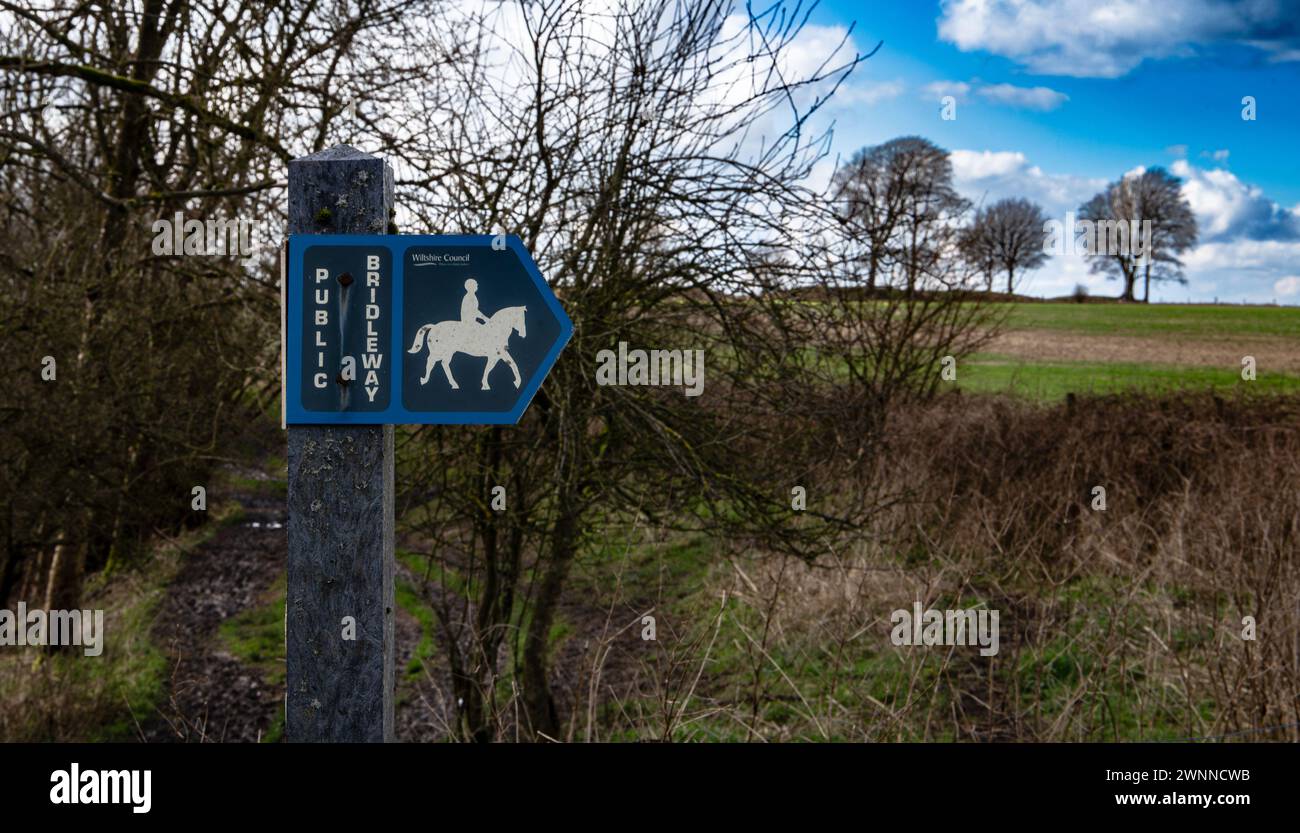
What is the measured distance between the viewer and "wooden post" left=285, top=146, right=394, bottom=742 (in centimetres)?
219

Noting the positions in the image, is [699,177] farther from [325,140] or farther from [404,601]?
[404,601]

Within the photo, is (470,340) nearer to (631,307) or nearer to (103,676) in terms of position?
(631,307)

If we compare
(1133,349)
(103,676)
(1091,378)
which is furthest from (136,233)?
(1133,349)

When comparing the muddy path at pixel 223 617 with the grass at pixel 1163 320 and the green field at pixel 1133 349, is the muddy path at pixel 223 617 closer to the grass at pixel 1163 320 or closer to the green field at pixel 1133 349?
the green field at pixel 1133 349

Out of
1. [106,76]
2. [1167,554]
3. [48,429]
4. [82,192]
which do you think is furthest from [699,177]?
[82,192]

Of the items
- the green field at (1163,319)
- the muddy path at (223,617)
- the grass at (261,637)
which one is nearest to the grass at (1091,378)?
the green field at (1163,319)

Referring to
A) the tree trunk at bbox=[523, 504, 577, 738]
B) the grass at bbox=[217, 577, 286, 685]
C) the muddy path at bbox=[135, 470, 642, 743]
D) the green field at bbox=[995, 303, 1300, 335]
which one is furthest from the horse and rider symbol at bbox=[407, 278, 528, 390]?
the green field at bbox=[995, 303, 1300, 335]

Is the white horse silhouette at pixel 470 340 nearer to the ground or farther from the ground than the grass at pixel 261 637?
farther from the ground

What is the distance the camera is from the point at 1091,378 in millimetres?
17516

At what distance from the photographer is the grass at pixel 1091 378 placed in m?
13.5

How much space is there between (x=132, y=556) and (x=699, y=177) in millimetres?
9033

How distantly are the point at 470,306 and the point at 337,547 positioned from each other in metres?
0.60

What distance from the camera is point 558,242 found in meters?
5.68
